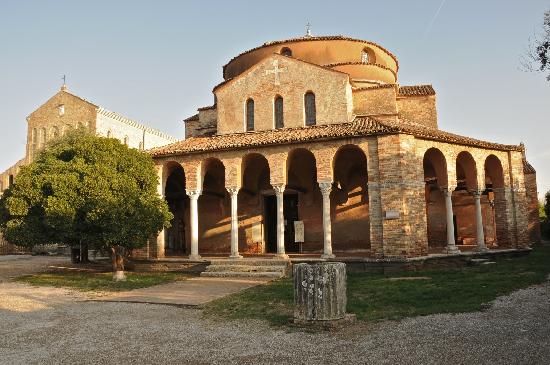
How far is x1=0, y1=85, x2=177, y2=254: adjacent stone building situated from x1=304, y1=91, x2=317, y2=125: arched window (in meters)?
20.1

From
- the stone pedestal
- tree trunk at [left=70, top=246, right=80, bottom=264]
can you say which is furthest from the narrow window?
→ tree trunk at [left=70, top=246, right=80, bottom=264]

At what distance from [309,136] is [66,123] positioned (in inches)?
1040

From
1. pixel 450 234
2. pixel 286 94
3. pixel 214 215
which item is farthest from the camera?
pixel 214 215

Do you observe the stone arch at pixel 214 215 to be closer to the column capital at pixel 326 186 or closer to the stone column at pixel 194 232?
the stone column at pixel 194 232

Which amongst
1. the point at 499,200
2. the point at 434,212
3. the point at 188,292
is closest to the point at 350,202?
the point at 434,212

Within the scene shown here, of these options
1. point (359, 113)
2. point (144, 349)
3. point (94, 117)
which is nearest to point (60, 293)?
point (144, 349)

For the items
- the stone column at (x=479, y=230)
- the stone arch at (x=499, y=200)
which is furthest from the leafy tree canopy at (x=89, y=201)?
the stone arch at (x=499, y=200)

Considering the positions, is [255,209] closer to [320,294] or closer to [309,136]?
[309,136]

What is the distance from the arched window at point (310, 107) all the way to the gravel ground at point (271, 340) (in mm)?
11156

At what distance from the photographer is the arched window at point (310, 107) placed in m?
18.5

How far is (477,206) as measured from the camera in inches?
708

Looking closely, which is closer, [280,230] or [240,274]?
[240,274]

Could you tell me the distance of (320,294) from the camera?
24.7ft

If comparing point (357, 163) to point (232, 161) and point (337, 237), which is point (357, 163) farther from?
point (232, 161)
